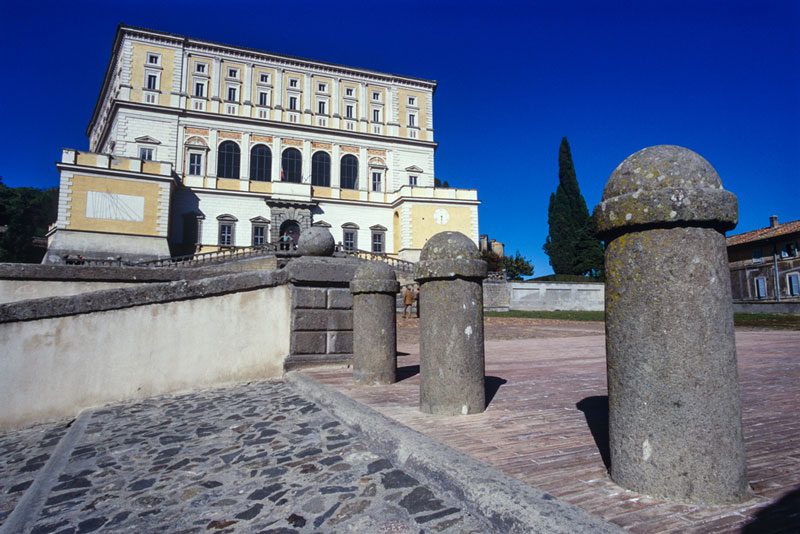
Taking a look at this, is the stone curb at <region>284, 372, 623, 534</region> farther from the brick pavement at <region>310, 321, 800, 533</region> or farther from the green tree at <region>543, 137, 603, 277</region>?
the green tree at <region>543, 137, 603, 277</region>

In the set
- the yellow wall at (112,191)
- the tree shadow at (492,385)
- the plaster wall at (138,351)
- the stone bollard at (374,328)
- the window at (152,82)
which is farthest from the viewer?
the window at (152,82)

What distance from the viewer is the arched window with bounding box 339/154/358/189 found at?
42.0 meters

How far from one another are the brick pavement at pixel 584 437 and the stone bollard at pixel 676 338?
0.15 meters

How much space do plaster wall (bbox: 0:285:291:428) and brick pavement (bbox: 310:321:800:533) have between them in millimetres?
1066

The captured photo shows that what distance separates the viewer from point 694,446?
6.84 ft

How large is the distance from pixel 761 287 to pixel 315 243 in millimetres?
41921

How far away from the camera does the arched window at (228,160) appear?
3828cm

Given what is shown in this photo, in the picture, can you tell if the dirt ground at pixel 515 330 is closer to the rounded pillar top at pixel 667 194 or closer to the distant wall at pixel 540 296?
the distant wall at pixel 540 296

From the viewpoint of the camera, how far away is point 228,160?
38.7 metres

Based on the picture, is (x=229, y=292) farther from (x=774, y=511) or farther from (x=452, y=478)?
(x=774, y=511)

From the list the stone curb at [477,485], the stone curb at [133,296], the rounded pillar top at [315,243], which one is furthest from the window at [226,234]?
the stone curb at [477,485]

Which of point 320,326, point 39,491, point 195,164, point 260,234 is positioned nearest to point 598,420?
point 39,491

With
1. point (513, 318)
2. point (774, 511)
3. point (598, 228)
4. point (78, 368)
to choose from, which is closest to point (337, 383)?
point (78, 368)

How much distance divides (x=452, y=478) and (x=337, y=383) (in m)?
3.12
